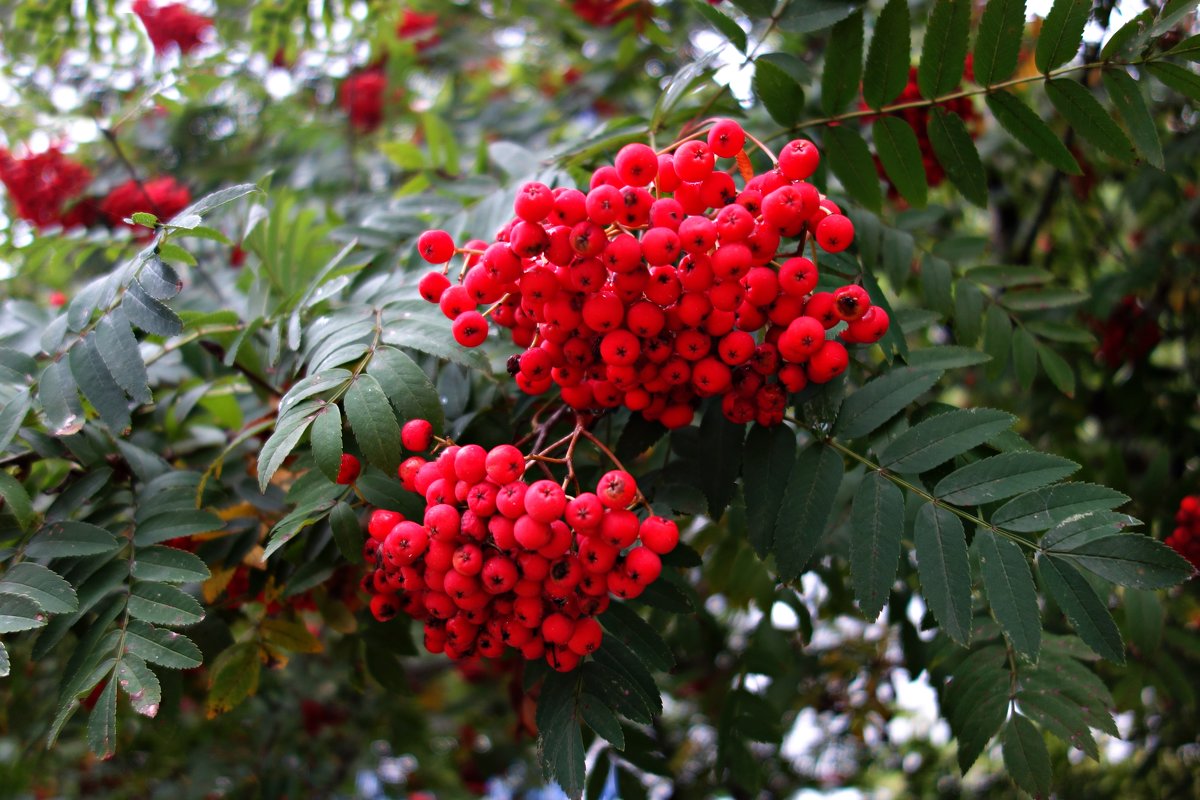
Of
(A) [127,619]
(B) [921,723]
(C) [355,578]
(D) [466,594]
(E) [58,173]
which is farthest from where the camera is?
(B) [921,723]

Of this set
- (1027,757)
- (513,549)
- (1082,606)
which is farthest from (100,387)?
(1027,757)

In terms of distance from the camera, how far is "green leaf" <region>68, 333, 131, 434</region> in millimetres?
1659

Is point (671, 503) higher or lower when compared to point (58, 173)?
higher

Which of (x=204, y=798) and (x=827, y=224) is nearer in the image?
(x=827, y=224)

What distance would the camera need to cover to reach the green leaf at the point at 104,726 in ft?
4.75

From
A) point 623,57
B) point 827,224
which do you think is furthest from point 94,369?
point 623,57

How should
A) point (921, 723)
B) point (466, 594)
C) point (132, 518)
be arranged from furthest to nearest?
point (921, 723), point (132, 518), point (466, 594)

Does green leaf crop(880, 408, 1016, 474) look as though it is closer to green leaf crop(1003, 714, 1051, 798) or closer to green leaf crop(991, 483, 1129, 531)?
green leaf crop(991, 483, 1129, 531)

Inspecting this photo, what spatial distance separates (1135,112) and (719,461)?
1.10 m

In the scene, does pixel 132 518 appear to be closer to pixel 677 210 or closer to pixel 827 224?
pixel 677 210

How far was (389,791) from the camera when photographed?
14.0 ft

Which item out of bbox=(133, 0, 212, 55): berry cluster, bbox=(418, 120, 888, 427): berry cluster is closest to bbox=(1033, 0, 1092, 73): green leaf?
bbox=(418, 120, 888, 427): berry cluster

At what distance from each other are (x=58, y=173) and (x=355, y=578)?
2.62 metres

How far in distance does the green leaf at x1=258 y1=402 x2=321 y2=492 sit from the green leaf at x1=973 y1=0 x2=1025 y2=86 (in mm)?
1573
